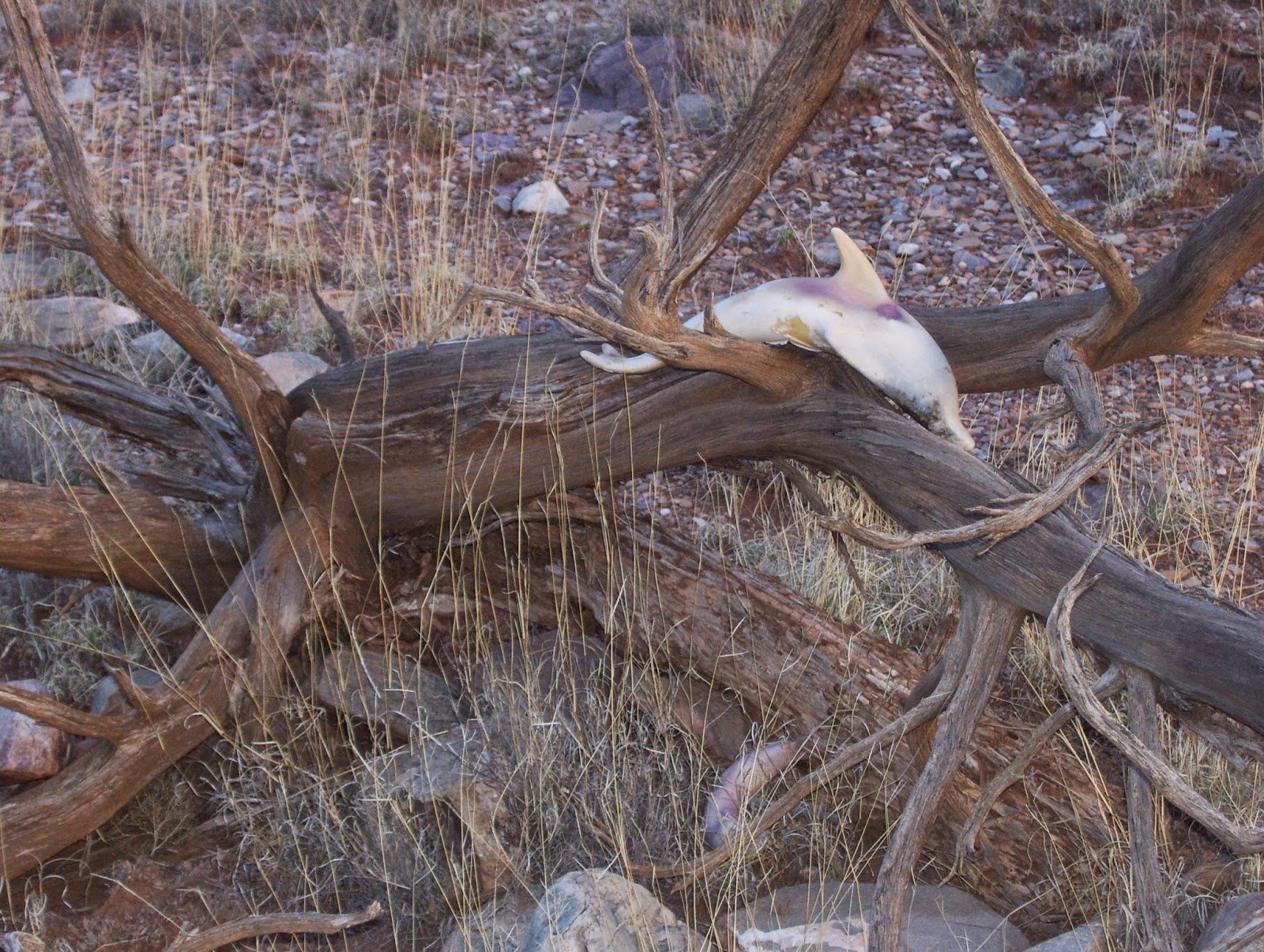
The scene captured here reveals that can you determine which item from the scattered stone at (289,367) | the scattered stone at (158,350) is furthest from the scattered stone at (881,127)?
the scattered stone at (158,350)

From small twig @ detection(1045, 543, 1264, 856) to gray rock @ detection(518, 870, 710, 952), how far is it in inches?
34.5

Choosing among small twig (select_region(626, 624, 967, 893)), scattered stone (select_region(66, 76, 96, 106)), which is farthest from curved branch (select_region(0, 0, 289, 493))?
scattered stone (select_region(66, 76, 96, 106))

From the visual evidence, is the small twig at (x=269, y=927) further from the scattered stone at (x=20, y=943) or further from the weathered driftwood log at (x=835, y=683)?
the weathered driftwood log at (x=835, y=683)

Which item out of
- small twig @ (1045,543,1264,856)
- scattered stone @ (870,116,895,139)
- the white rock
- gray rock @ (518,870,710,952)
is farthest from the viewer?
scattered stone @ (870,116,895,139)

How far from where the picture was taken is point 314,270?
4.96m

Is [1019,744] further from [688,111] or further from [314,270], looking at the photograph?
[688,111]

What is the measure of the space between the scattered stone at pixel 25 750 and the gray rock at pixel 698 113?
4.25 meters

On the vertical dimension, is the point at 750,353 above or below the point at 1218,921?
above

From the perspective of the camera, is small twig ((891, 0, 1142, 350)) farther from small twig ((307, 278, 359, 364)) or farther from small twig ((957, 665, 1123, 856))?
small twig ((307, 278, 359, 364))

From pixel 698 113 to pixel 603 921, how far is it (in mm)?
4656

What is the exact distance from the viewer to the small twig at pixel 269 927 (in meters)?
2.45

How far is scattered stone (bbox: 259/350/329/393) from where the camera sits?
4.29m

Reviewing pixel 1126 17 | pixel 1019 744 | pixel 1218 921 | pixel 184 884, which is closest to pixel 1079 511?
pixel 1019 744

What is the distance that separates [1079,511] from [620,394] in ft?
6.54
